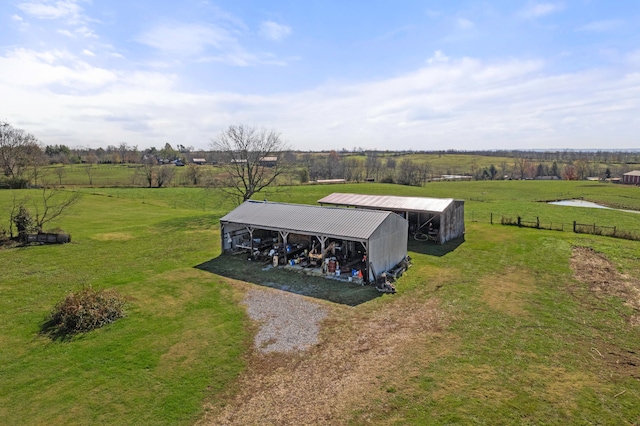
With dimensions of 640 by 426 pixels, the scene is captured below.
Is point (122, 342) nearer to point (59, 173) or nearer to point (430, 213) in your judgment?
point (430, 213)

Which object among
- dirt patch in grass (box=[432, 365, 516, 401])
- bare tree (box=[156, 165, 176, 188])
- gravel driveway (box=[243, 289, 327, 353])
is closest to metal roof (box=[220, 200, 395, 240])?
gravel driveway (box=[243, 289, 327, 353])

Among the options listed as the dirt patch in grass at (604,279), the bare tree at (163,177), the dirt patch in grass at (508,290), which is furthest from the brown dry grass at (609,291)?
the bare tree at (163,177)

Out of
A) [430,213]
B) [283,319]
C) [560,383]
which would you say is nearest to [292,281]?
[283,319]

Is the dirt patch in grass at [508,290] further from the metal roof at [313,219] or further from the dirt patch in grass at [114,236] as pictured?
the dirt patch in grass at [114,236]

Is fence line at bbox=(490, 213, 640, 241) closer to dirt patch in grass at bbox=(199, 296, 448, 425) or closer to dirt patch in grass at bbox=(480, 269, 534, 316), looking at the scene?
dirt patch in grass at bbox=(480, 269, 534, 316)

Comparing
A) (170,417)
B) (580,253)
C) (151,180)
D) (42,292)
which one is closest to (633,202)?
(580,253)

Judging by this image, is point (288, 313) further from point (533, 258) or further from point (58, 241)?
point (58, 241)

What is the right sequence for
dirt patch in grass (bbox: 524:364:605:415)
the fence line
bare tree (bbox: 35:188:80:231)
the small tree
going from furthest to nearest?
bare tree (bbox: 35:188:80:231) → the fence line → the small tree → dirt patch in grass (bbox: 524:364:605:415)
